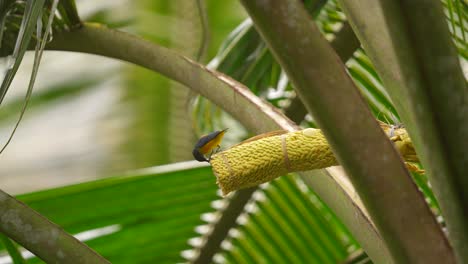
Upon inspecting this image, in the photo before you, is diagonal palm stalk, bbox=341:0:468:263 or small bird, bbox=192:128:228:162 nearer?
diagonal palm stalk, bbox=341:0:468:263

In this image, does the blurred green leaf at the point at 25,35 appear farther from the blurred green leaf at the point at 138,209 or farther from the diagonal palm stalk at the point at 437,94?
the blurred green leaf at the point at 138,209

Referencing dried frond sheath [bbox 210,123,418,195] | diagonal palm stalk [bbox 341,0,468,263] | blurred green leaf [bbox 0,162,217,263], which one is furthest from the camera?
blurred green leaf [bbox 0,162,217,263]

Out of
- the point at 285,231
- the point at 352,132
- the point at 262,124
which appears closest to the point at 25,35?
the point at 352,132

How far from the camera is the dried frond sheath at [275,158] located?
0.65 metres

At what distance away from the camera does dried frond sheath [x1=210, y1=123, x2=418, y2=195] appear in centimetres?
65

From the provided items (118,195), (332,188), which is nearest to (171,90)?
(118,195)

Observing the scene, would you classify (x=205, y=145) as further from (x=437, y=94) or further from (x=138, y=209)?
(x=138, y=209)

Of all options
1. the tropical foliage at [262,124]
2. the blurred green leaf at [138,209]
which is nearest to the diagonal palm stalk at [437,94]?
the tropical foliage at [262,124]

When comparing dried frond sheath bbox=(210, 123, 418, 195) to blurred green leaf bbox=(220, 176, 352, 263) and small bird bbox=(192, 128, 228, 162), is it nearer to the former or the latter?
small bird bbox=(192, 128, 228, 162)

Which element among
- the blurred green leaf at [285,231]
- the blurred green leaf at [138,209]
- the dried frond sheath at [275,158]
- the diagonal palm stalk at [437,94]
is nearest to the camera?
the diagonal palm stalk at [437,94]

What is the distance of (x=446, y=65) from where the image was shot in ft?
1.42

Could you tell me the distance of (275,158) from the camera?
0.65 meters

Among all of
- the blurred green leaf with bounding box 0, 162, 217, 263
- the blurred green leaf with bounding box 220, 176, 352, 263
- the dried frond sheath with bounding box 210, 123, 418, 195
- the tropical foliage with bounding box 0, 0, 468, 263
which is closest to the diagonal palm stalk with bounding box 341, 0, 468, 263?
the tropical foliage with bounding box 0, 0, 468, 263

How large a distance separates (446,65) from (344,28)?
80 cm
